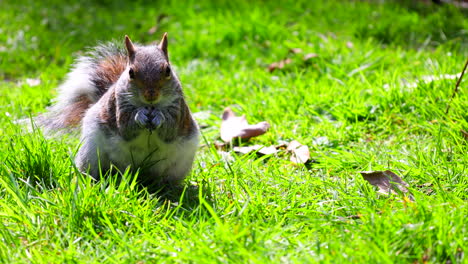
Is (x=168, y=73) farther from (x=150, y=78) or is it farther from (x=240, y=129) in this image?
(x=240, y=129)

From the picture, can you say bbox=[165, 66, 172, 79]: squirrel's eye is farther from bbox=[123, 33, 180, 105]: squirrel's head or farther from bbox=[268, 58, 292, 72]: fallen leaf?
bbox=[268, 58, 292, 72]: fallen leaf

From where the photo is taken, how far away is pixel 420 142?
2275 millimetres

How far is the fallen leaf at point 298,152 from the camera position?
88.0 inches

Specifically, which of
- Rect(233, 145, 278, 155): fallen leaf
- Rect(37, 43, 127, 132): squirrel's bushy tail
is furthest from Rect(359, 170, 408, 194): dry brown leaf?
Rect(37, 43, 127, 132): squirrel's bushy tail

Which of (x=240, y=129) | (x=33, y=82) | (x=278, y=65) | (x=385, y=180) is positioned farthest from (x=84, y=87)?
(x=278, y=65)

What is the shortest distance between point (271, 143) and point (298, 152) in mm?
251

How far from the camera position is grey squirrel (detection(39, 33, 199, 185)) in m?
1.88

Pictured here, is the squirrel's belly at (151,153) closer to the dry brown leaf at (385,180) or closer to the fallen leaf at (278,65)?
the dry brown leaf at (385,180)

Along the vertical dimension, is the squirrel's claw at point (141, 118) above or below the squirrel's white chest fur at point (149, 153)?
above

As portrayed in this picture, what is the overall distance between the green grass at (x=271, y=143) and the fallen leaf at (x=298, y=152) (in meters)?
0.05

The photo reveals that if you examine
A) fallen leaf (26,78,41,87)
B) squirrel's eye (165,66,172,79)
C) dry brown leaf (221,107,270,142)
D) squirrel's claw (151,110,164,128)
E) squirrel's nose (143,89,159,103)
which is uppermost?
squirrel's eye (165,66,172,79)

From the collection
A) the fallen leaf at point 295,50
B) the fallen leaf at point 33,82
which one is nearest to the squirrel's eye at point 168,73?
the fallen leaf at point 33,82

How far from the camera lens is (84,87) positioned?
7.41 feet

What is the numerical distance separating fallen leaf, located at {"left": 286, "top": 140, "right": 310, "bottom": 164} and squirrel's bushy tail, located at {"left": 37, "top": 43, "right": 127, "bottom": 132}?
795 millimetres
